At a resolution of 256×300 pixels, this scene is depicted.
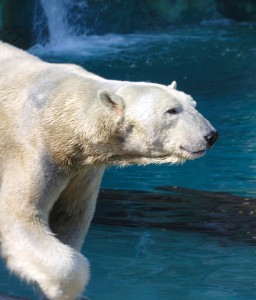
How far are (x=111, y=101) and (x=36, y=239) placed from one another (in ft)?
2.17

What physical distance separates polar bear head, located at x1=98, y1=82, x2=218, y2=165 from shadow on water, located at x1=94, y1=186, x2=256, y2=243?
236 cm

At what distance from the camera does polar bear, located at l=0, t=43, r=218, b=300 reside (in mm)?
4055

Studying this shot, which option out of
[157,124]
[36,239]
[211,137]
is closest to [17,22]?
[36,239]

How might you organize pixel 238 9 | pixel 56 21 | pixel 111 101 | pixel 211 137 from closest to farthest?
pixel 211 137
pixel 111 101
pixel 56 21
pixel 238 9

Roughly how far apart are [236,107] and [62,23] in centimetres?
517

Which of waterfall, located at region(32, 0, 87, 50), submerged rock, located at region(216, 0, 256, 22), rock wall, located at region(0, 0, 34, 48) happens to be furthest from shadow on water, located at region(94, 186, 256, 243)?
submerged rock, located at region(216, 0, 256, 22)

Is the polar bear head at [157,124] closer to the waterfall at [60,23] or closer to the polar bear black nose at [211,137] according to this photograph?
the polar bear black nose at [211,137]

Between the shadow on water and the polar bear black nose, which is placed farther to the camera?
the shadow on water

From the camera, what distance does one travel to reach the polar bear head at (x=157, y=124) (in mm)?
3994

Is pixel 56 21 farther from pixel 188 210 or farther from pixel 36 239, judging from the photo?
pixel 36 239

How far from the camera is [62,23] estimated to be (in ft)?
48.7

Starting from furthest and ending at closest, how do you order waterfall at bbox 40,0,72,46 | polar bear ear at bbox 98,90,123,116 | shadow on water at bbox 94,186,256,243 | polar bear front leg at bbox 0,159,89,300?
waterfall at bbox 40,0,72,46
shadow on water at bbox 94,186,256,243
polar bear front leg at bbox 0,159,89,300
polar bear ear at bbox 98,90,123,116

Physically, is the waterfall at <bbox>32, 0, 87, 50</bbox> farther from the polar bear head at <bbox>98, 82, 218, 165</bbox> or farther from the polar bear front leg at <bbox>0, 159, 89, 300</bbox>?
the polar bear head at <bbox>98, 82, 218, 165</bbox>

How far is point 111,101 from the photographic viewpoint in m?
4.09
